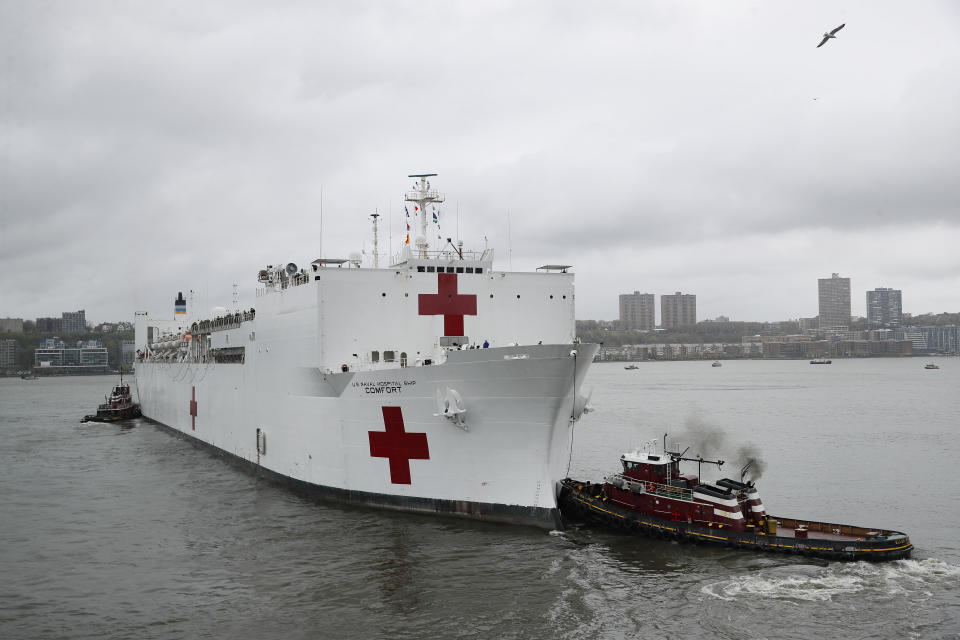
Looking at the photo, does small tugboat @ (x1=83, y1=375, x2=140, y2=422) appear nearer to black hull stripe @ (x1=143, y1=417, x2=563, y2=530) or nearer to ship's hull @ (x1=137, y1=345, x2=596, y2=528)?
ship's hull @ (x1=137, y1=345, x2=596, y2=528)

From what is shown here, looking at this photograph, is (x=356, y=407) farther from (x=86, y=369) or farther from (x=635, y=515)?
(x=86, y=369)

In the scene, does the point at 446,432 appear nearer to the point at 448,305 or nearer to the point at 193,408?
the point at 448,305

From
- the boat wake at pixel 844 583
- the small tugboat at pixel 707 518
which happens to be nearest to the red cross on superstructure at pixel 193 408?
the small tugboat at pixel 707 518

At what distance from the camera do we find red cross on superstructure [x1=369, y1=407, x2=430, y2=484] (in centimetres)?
1205

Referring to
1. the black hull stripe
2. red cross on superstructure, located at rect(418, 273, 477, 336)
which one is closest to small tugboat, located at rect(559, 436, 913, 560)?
the black hull stripe

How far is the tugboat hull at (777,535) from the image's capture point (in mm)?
10844

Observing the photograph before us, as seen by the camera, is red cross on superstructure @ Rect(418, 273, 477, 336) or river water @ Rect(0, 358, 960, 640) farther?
red cross on superstructure @ Rect(418, 273, 477, 336)

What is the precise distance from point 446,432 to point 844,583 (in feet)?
20.7

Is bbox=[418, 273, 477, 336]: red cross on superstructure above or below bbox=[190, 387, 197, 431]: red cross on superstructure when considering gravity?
above

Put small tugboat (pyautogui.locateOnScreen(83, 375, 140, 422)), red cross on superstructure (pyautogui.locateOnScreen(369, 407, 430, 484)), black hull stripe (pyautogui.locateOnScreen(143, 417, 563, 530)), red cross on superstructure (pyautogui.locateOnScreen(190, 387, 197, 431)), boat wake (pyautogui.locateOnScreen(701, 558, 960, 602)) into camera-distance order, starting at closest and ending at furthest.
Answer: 1. boat wake (pyautogui.locateOnScreen(701, 558, 960, 602))
2. black hull stripe (pyautogui.locateOnScreen(143, 417, 563, 530))
3. red cross on superstructure (pyautogui.locateOnScreen(369, 407, 430, 484))
4. red cross on superstructure (pyautogui.locateOnScreen(190, 387, 197, 431))
5. small tugboat (pyautogui.locateOnScreen(83, 375, 140, 422))

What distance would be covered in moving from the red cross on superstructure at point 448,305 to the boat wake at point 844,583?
6675mm

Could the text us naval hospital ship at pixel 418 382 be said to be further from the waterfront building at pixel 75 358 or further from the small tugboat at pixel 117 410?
the waterfront building at pixel 75 358

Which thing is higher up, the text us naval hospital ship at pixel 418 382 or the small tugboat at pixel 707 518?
the text us naval hospital ship at pixel 418 382

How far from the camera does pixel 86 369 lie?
356 ft
